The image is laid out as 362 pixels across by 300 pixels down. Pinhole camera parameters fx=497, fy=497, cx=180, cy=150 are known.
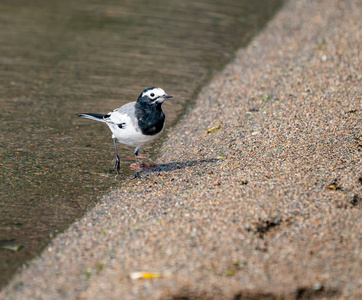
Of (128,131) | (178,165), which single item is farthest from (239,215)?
(128,131)

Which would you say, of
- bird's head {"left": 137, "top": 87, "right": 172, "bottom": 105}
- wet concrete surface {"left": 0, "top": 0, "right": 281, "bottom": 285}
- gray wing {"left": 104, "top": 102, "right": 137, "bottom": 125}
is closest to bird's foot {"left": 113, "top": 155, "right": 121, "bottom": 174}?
wet concrete surface {"left": 0, "top": 0, "right": 281, "bottom": 285}

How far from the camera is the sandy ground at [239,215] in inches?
148

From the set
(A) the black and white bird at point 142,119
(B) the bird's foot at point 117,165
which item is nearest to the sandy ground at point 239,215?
(B) the bird's foot at point 117,165

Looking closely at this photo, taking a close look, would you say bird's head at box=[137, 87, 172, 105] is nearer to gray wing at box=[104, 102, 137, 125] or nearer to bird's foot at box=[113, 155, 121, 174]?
gray wing at box=[104, 102, 137, 125]

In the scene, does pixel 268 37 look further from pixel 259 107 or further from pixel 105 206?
pixel 105 206

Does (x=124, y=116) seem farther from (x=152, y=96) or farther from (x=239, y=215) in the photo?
(x=239, y=215)

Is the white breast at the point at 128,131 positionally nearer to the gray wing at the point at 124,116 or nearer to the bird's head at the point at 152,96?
the gray wing at the point at 124,116

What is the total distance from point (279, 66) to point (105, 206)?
16.1 feet

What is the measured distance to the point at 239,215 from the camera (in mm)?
4504

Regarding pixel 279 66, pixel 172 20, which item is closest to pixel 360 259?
pixel 279 66

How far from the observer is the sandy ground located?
3.77 meters

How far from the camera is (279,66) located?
347 inches

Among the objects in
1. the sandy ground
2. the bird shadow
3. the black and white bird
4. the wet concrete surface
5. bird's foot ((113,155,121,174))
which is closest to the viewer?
the sandy ground

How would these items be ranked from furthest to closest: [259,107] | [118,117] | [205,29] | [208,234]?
[205,29] → [259,107] → [118,117] → [208,234]
